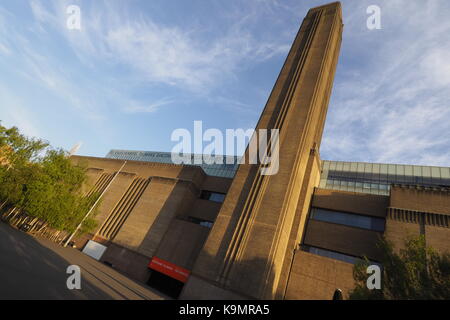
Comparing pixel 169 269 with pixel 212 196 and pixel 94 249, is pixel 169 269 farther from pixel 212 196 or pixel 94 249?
pixel 94 249

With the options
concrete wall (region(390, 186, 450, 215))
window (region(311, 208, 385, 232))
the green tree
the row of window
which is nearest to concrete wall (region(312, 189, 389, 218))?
window (region(311, 208, 385, 232))

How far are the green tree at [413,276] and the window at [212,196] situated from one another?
69.9 ft

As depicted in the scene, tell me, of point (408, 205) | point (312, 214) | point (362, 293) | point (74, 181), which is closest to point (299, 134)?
point (312, 214)

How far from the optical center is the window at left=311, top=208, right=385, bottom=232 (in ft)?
84.0

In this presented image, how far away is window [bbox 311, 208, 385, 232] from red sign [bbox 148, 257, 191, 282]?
16.7 m

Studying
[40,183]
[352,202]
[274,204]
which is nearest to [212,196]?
[274,204]

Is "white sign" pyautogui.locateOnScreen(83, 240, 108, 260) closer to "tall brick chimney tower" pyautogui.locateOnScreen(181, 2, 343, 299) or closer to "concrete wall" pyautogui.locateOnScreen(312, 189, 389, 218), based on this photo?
"tall brick chimney tower" pyautogui.locateOnScreen(181, 2, 343, 299)

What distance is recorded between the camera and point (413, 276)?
13852 millimetres

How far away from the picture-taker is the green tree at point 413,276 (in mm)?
12961

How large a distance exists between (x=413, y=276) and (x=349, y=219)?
13670mm

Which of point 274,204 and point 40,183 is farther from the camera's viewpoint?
point 40,183
